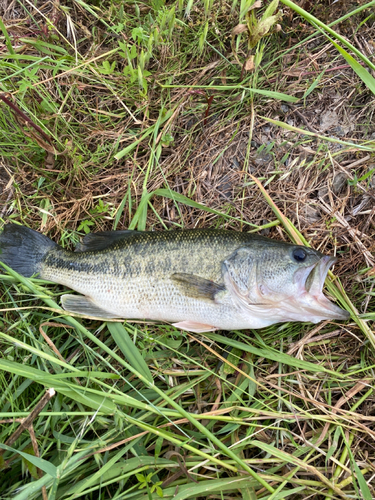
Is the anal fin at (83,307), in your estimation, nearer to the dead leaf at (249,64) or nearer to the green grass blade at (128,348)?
the green grass blade at (128,348)

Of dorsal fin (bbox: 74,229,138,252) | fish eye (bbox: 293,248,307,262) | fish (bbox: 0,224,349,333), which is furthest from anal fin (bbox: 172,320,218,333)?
dorsal fin (bbox: 74,229,138,252)

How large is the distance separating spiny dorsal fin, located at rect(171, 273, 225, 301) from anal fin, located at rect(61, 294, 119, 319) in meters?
0.77

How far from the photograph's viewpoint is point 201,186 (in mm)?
3328

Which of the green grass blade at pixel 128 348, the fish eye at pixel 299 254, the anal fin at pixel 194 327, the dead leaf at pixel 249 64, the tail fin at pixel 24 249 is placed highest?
the dead leaf at pixel 249 64

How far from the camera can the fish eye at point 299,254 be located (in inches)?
105

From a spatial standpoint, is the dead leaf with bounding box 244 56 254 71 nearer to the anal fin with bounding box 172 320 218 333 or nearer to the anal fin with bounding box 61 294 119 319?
the anal fin with bounding box 172 320 218 333

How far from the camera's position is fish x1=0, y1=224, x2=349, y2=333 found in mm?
2658

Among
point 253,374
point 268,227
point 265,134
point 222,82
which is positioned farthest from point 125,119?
point 253,374

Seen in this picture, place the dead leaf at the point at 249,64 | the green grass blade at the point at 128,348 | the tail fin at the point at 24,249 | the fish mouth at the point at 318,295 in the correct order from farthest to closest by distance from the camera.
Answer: the tail fin at the point at 24,249, the dead leaf at the point at 249,64, the green grass blade at the point at 128,348, the fish mouth at the point at 318,295

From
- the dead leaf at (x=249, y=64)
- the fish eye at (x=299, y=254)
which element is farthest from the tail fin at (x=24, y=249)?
the dead leaf at (x=249, y=64)

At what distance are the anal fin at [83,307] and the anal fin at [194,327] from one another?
64 centimetres

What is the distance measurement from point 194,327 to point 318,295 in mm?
1100

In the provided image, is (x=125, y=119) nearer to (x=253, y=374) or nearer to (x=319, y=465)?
(x=253, y=374)

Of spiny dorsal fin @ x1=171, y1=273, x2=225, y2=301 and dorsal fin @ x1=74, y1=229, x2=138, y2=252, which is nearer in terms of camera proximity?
spiny dorsal fin @ x1=171, y1=273, x2=225, y2=301
